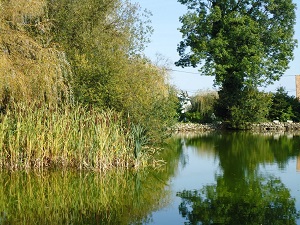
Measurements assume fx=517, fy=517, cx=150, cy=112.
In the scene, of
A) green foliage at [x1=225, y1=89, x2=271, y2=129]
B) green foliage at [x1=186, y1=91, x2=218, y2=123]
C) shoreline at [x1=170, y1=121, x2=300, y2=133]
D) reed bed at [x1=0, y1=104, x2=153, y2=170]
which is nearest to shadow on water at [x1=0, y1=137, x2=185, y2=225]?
reed bed at [x1=0, y1=104, x2=153, y2=170]

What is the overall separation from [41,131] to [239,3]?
966 inches

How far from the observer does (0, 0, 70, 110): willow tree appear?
42.5ft

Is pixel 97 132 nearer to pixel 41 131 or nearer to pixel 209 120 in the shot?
pixel 41 131

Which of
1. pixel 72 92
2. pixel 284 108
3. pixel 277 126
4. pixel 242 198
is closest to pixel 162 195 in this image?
pixel 242 198

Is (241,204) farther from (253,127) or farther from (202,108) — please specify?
(202,108)

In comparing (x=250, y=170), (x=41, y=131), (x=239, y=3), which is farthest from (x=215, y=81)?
(x=41, y=131)

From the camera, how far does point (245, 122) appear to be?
106 ft

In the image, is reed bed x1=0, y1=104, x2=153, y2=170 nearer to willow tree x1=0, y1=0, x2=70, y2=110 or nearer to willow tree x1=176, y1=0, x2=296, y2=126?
willow tree x1=0, y1=0, x2=70, y2=110

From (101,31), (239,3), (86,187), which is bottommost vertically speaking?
(86,187)

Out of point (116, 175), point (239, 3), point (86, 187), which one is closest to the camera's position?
point (86, 187)

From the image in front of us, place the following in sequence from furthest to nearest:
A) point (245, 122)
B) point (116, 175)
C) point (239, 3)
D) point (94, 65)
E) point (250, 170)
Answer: point (239, 3), point (245, 122), point (94, 65), point (250, 170), point (116, 175)

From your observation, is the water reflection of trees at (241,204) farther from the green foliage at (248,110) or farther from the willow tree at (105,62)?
the green foliage at (248,110)

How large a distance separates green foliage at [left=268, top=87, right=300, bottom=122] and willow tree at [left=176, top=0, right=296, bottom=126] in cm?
206

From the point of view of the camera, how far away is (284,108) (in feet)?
117
